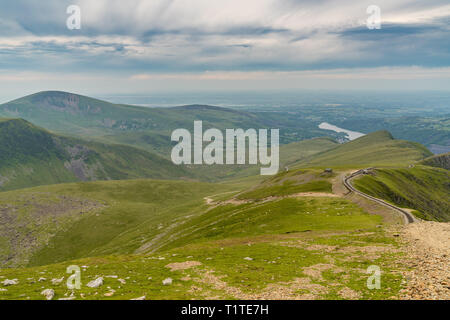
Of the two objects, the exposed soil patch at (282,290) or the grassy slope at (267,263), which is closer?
the exposed soil patch at (282,290)

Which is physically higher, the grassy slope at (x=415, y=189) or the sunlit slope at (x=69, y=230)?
the grassy slope at (x=415, y=189)

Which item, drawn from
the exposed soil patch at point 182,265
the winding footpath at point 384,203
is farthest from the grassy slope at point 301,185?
the exposed soil patch at point 182,265

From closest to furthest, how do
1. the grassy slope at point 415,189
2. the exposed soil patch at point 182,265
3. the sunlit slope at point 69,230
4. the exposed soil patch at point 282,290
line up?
the exposed soil patch at point 282,290 < the exposed soil patch at point 182,265 < the grassy slope at point 415,189 < the sunlit slope at point 69,230

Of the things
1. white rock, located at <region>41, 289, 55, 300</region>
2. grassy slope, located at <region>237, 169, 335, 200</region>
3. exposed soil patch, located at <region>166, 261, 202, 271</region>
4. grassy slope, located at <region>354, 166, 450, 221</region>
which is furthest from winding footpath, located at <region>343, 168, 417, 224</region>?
white rock, located at <region>41, 289, 55, 300</region>

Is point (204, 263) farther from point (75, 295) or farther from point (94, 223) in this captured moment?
point (94, 223)

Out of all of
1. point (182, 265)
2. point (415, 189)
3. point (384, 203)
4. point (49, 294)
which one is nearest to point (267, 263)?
point (182, 265)

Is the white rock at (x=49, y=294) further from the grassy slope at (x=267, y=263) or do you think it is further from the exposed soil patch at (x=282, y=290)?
the exposed soil patch at (x=282, y=290)

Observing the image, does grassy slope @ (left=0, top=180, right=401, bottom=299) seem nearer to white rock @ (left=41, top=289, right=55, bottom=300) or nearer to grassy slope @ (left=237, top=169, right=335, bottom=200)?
white rock @ (left=41, top=289, right=55, bottom=300)
